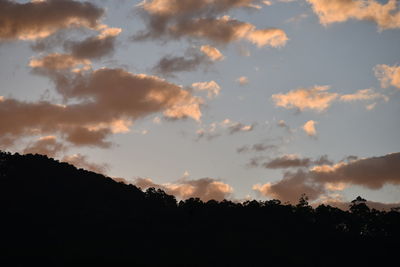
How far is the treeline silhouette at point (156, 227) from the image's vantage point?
8500 cm

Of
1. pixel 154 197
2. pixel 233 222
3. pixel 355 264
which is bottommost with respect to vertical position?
pixel 355 264

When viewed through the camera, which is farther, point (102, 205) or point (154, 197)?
point (154, 197)

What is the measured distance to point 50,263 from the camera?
7238cm

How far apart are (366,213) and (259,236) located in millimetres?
48767

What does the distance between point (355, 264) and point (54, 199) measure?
245 ft

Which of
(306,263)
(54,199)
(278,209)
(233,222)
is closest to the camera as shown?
(306,263)

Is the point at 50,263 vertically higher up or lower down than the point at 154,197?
lower down

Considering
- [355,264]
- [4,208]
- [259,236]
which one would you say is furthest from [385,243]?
[4,208]

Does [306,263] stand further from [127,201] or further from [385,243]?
[127,201]

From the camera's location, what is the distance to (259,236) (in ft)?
368

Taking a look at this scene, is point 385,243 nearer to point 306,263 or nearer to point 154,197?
point 306,263

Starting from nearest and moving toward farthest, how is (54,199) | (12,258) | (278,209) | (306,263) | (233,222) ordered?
(12,258), (306,263), (54,199), (233,222), (278,209)

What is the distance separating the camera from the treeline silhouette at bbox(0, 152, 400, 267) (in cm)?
8500

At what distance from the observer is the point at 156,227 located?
110 meters
